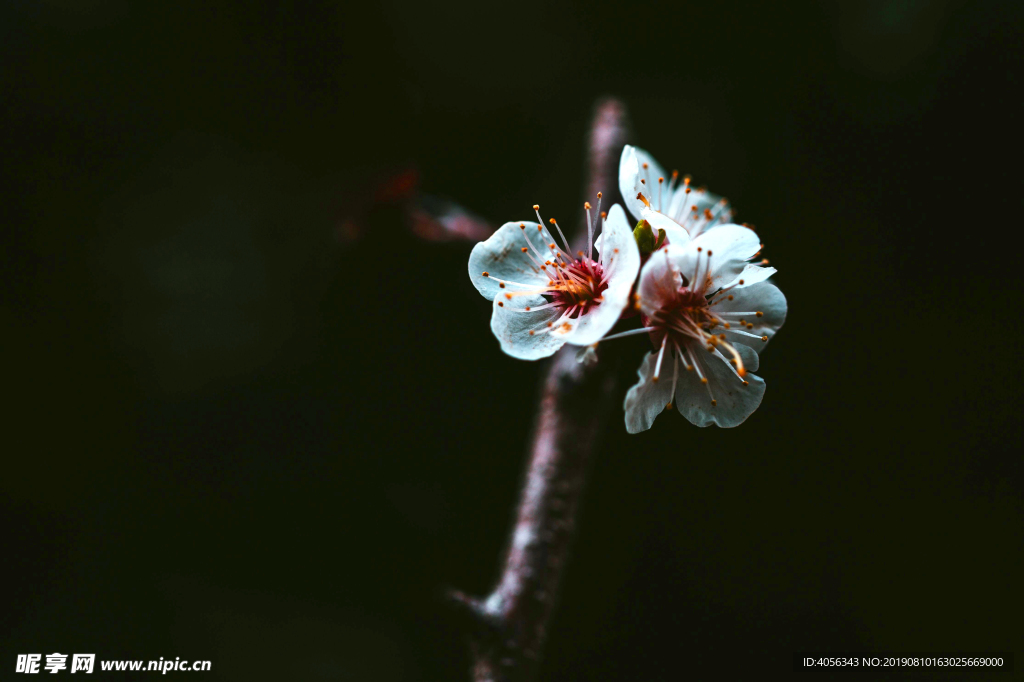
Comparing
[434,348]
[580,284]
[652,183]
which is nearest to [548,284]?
[580,284]

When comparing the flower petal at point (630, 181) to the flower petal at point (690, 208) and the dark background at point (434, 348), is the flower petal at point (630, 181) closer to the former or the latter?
the flower petal at point (690, 208)

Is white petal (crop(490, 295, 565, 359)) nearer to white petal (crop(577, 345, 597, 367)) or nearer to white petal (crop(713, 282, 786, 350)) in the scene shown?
white petal (crop(577, 345, 597, 367))

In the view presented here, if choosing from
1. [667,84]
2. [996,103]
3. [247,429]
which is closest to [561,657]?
[247,429]

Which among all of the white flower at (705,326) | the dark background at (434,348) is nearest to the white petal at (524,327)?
the white flower at (705,326)

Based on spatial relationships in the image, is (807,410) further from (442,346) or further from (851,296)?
(442,346)

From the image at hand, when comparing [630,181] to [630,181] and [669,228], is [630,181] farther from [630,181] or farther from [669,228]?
[669,228]

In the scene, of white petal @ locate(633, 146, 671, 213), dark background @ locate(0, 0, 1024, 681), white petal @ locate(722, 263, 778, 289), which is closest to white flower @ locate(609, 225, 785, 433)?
white petal @ locate(722, 263, 778, 289)
